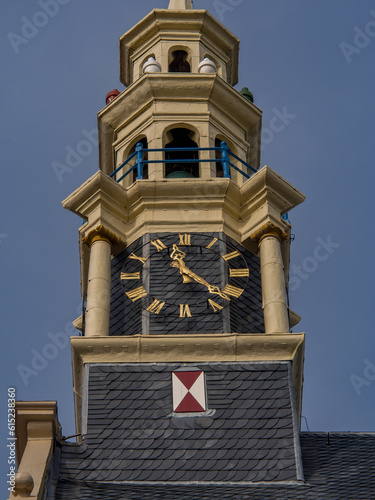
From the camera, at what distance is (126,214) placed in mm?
31172

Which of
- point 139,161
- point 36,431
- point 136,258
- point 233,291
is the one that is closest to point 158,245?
point 136,258

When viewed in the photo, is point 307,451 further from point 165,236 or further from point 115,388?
point 165,236

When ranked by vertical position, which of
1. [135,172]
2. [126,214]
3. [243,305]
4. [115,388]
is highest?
[135,172]

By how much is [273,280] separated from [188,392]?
368 cm

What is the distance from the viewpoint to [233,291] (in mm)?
29328

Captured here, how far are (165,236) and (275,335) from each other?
398 cm

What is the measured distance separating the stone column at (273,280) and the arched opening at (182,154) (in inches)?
155

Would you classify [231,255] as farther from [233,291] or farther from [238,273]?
[233,291]

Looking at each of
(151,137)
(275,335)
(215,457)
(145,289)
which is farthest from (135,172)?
(215,457)

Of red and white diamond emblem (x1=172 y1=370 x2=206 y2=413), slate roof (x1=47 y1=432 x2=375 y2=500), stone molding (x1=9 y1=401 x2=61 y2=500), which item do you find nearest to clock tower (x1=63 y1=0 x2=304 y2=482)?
red and white diamond emblem (x1=172 y1=370 x2=206 y2=413)

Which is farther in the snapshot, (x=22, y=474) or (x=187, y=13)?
(x=187, y=13)

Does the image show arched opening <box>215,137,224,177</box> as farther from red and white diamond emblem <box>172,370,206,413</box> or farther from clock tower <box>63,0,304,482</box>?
red and white diamond emblem <box>172,370,206,413</box>

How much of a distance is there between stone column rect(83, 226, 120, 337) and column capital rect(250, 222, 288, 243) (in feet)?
9.02

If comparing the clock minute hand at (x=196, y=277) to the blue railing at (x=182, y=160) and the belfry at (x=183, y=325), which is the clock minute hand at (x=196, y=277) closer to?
the belfry at (x=183, y=325)
